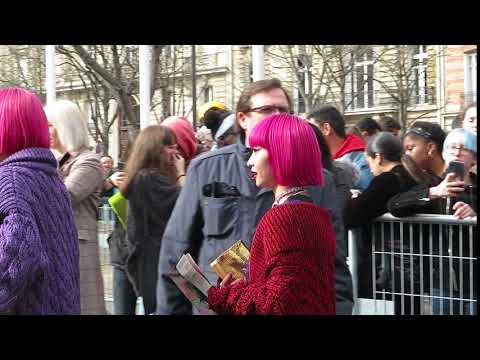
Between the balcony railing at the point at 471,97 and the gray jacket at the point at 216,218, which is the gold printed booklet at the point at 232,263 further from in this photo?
the balcony railing at the point at 471,97

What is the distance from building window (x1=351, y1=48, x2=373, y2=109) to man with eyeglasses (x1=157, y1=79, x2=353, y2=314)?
27503mm

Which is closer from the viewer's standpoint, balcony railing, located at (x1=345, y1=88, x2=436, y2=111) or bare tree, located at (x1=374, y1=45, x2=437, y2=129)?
bare tree, located at (x1=374, y1=45, x2=437, y2=129)

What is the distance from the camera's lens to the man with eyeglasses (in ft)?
13.1

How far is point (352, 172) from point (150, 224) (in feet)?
4.98

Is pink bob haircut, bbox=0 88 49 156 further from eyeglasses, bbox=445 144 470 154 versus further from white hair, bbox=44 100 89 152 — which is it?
eyeglasses, bbox=445 144 470 154

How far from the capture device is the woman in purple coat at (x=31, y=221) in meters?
3.39

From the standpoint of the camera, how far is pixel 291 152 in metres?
Result: 3.41

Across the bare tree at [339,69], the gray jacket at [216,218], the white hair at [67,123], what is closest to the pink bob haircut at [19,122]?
the gray jacket at [216,218]

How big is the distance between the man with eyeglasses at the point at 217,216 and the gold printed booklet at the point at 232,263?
0.32 metres

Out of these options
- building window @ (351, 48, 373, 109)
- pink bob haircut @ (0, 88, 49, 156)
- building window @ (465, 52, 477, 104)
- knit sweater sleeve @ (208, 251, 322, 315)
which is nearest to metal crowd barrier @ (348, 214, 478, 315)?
building window @ (465, 52, 477, 104)

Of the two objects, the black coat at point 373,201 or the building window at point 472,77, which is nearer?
the black coat at point 373,201
